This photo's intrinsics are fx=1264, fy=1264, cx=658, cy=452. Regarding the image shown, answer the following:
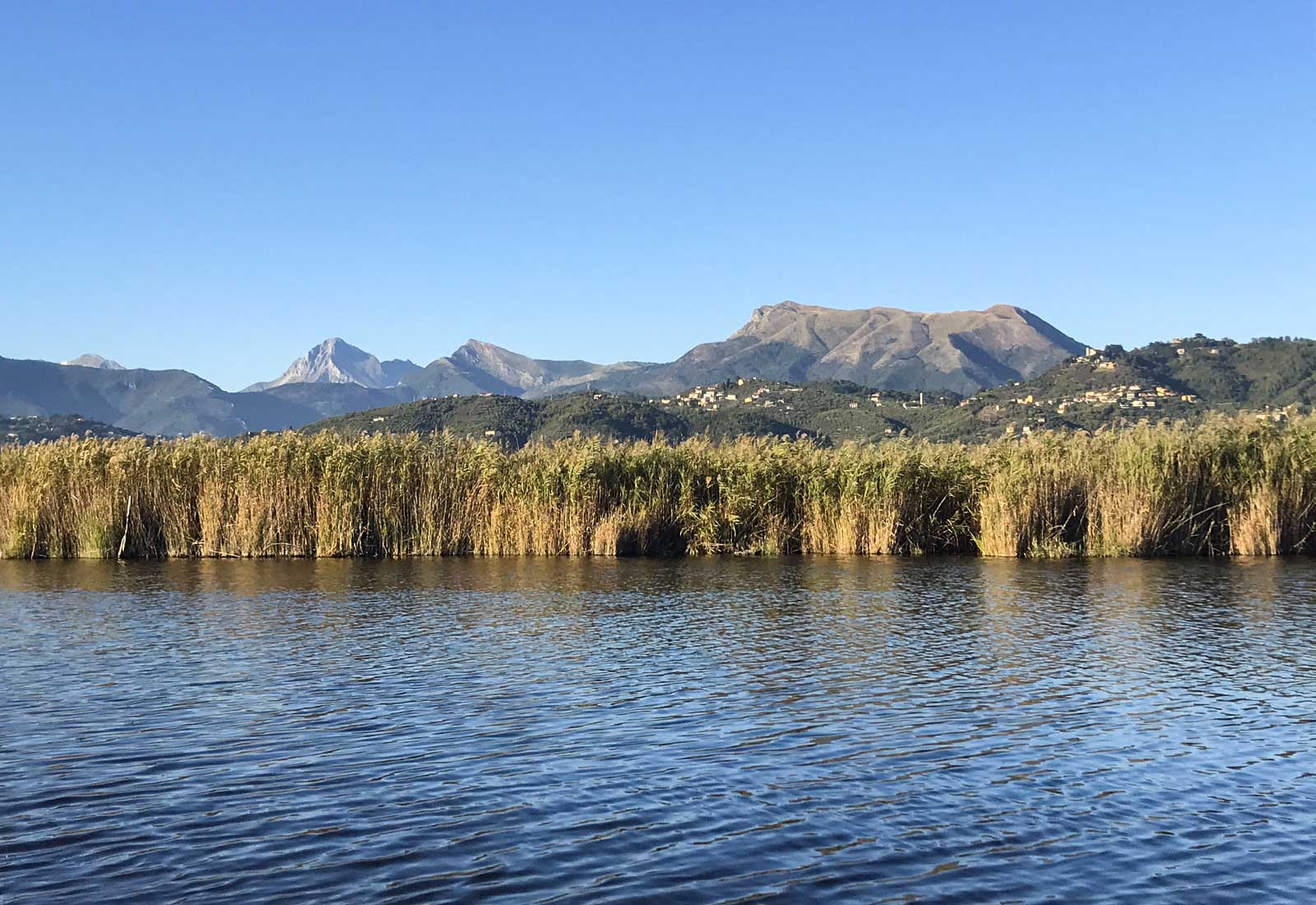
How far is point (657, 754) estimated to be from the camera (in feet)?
29.6

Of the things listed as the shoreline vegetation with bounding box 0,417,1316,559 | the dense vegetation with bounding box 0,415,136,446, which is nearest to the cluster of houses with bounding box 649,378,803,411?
the dense vegetation with bounding box 0,415,136,446

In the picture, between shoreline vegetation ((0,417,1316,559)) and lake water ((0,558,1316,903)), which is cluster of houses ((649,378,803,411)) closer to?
shoreline vegetation ((0,417,1316,559))

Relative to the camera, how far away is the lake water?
6.57 m

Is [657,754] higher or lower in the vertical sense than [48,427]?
lower

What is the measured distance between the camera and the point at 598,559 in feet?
87.6

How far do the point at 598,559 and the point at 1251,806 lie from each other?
1955 centimetres

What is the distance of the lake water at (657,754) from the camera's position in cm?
657

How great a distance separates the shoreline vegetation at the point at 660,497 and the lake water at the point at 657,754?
32.2 ft

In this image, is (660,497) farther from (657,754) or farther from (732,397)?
(732,397)

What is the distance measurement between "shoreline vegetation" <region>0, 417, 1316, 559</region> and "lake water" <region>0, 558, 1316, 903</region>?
9.82 m

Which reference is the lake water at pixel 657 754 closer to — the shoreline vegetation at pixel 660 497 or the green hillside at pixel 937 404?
the shoreline vegetation at pixel 660 497

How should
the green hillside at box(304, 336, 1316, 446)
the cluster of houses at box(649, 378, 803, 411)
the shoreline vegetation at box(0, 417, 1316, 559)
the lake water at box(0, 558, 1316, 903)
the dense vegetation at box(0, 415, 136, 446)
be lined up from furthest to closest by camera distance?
1. the cluster of houses at box(649, 378, 803, 411)
2. the dense vegetation at box(0, 415, 136, 446)
3. the green hillside at box(304, 336, 1316, 446)
4. the shoreline vegetation at box(0, 417, 1316, 559)
5. the lake water at box(0, 558, 1316, 903)

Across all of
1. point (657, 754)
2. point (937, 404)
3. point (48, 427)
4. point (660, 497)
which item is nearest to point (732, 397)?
point (937, 404)

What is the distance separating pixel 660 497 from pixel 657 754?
1932 cm
